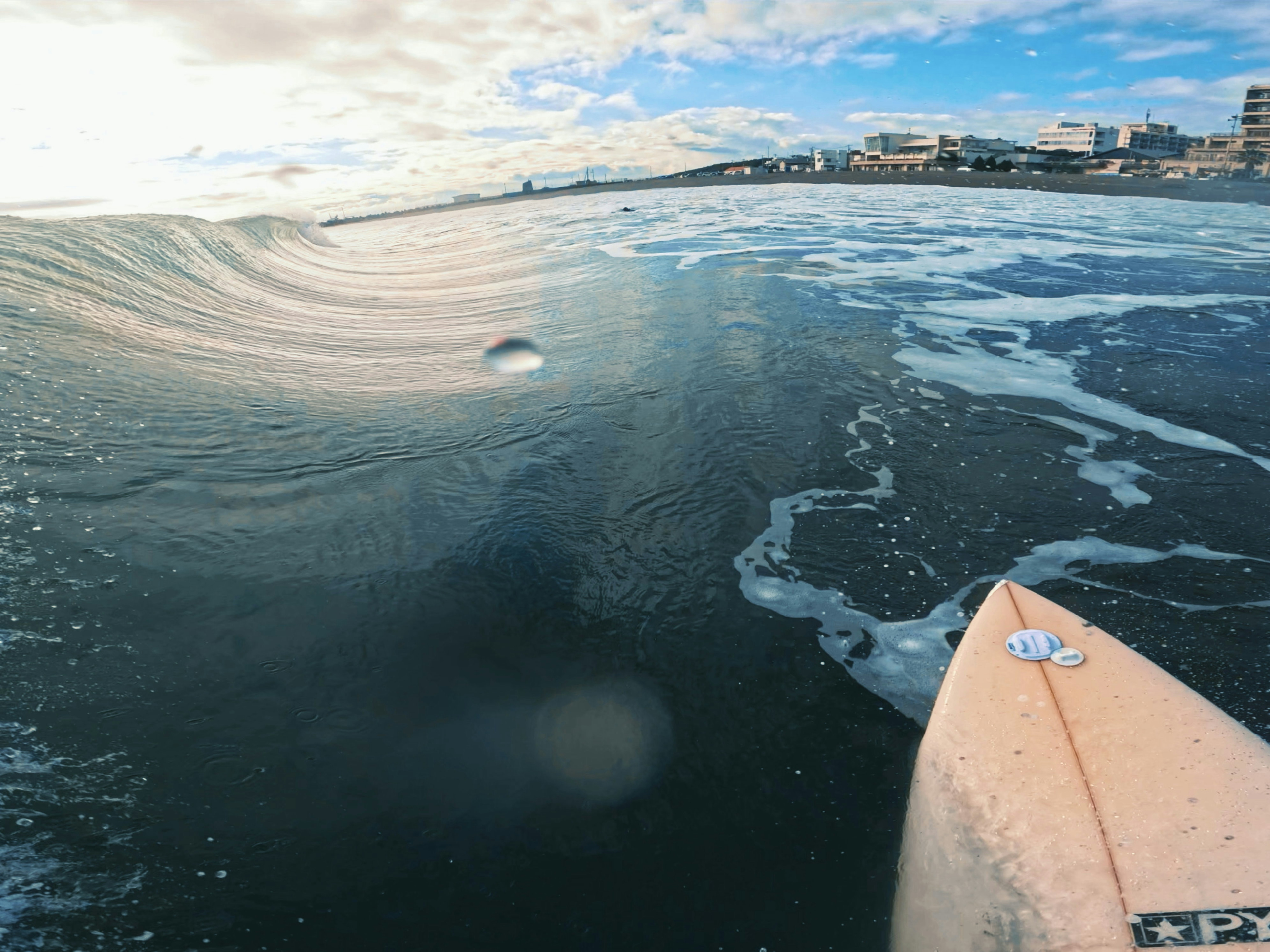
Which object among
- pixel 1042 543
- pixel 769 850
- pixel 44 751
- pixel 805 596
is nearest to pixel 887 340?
pixel 1042 543

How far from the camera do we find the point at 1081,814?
2494mm


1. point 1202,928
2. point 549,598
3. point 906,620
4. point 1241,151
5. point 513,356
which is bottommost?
point 906,620

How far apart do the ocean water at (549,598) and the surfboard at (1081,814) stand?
1.16ft

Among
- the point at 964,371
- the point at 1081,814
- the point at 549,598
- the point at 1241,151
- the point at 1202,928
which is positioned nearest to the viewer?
the point at 1202,928

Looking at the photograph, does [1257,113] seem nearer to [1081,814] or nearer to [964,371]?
[964,371]

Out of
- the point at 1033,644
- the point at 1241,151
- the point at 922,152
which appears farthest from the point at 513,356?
the point at 922,152

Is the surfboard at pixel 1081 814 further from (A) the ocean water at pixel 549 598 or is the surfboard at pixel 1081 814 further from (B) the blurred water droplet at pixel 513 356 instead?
(B) the blurred water droplet at pixel 513 356

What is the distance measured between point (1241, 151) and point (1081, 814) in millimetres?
106542

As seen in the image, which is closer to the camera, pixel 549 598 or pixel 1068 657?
pixel 1068 657

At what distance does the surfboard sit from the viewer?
2172 millimetres

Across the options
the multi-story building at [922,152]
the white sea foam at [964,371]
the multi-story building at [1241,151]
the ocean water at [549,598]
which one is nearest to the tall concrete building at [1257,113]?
the multi-story building at [1241,151]

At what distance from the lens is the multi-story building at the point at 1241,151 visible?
237 feet

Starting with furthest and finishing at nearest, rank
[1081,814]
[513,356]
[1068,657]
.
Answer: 1. [513,356]
2. [1068,657]
3. [1081,814]

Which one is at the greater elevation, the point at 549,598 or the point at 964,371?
the point at 964,371
